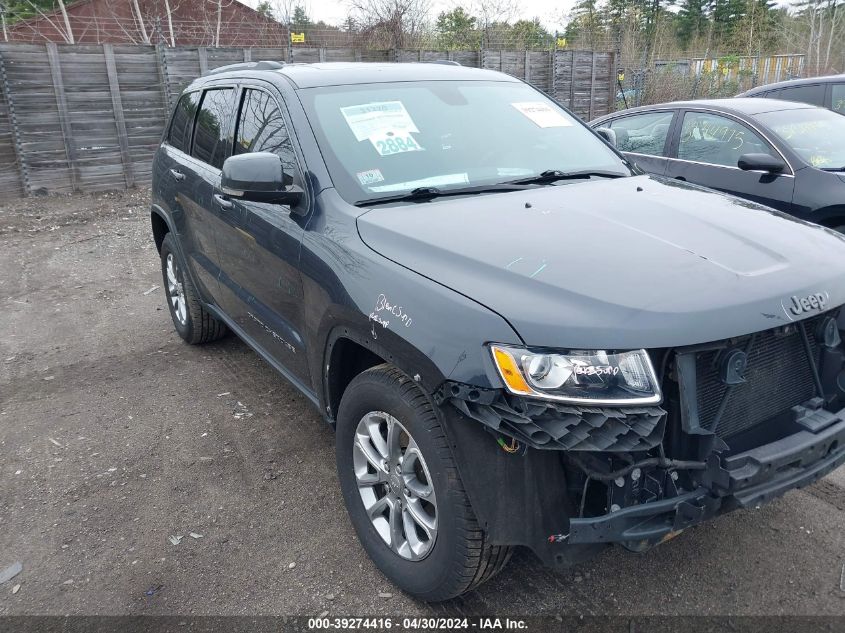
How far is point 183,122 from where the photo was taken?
4742 millimetres

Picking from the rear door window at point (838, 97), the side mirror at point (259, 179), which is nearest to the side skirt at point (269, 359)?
the side mirror at point (259, 179)

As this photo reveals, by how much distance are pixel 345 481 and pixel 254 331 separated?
127 centimetres

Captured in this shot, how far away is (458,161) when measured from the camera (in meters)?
3.13

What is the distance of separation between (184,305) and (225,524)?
2.42 metres

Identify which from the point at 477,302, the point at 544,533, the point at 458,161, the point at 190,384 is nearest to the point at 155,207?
the point at 190,384

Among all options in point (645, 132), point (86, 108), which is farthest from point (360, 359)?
point (86, 108)

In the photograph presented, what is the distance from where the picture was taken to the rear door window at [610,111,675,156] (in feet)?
20.2

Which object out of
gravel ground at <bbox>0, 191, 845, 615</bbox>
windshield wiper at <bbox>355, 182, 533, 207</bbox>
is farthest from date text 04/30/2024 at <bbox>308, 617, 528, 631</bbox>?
windshield wiper at <bbox>355, 182, 533, 207</bbox>

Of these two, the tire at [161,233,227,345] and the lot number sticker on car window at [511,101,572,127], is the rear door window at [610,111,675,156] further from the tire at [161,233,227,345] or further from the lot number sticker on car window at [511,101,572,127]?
the tire at [161,233,227,345]

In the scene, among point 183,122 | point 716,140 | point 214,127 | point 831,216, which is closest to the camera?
point 214,127

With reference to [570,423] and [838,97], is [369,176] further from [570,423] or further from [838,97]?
[838,97]

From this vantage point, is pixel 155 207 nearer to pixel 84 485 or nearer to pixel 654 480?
pixel 84 485

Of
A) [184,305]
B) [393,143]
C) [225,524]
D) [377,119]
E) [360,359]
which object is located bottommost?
[225,524]

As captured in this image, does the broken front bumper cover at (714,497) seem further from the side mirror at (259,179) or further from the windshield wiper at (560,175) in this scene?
the side mirror at (259,179)
